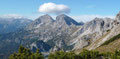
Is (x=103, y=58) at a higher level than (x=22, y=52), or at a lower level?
lower

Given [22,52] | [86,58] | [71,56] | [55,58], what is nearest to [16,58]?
[22,52]

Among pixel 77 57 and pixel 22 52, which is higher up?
pixel 22 52

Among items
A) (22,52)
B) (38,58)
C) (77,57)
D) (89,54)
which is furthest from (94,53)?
(22,52)

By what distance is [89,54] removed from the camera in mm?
122125

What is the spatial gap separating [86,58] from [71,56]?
10840 millimetres

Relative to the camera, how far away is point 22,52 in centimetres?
11762

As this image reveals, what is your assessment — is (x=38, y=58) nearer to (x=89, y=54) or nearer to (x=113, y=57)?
(x=89, y=54)

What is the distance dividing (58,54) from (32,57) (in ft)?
81.5

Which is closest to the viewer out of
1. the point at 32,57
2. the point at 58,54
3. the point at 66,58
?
the point at 32,57

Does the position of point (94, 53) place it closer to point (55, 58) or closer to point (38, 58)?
point (55, 58)

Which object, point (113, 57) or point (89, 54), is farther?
point (89, 54)

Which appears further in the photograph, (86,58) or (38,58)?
(86,58)

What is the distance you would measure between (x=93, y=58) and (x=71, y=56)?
15218 millimetres

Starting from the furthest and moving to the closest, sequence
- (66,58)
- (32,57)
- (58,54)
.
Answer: (58,54) < (66,58) < (32,57)
